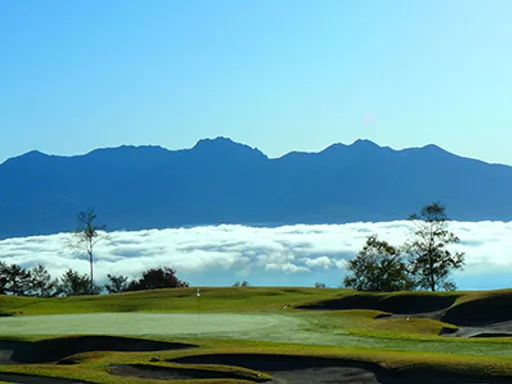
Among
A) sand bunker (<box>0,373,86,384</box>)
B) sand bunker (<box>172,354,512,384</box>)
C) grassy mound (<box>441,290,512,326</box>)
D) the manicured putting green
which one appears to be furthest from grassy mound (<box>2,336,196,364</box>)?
grassy mound (<box>441,290,512,326</box>)

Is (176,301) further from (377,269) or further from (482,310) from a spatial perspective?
(377,269)

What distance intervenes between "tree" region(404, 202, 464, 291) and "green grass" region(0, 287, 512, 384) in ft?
85.5

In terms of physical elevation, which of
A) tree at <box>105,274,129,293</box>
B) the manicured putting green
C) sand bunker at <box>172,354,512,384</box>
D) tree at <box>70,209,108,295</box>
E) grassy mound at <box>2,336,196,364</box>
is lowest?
sand bunker at <box>172,354,512,384</box>

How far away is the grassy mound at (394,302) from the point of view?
49.1 meters

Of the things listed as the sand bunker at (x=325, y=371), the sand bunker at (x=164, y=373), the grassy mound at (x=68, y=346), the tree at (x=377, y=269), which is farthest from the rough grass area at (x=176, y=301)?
the tree at (x=377, y=269)

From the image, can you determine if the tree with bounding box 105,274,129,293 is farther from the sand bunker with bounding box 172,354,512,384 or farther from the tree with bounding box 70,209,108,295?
the sand bunker with bounding box 172,354,512,384

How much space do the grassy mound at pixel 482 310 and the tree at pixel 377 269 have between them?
4359cm

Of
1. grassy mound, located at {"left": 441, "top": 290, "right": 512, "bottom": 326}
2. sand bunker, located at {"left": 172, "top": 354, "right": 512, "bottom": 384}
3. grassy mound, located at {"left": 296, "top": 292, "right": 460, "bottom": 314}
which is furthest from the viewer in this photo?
grassy mound, located at {"left": 296, "top": 292, "right": 460, "bottom": 314}

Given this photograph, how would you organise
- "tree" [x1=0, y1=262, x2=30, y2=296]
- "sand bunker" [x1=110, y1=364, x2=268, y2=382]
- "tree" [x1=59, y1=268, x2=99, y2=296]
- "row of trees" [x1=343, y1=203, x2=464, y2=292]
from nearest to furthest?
"sand bunker" [x1=110, y1=364, x2=268, y2=382], "row of trees" [x1=343, y1=203, x2=464, y2=292], "tree" [x1=0, y1=262, x2=30, y2=296], "tree" [x1=59, y1=268, x2=99, y2=296]

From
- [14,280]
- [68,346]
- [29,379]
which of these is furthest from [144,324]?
[14,280]

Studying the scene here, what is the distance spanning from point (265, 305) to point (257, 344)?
79.9 ft

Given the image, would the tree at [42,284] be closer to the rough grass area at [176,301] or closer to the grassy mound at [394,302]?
the rough grass area at [176,301]

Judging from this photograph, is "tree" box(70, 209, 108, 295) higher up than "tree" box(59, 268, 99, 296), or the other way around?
"tree" box(70, 209, 108, 295)

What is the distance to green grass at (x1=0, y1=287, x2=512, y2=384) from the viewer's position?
25359mm
